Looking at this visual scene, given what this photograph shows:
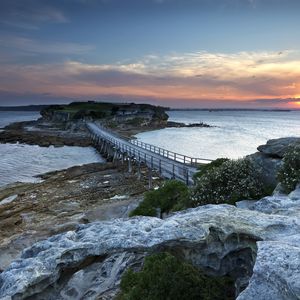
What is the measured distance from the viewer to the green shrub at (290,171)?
38.5ft

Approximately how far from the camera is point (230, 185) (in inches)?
544

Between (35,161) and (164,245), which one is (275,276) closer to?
(164,245)

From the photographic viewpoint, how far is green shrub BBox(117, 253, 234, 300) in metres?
6.98

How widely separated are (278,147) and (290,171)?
268cm

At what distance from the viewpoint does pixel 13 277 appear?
23.7 ft

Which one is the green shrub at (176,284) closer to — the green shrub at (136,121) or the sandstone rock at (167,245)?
the sandstone rock at (167,245)

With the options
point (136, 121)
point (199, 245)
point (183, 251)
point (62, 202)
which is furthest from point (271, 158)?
point (136, 121)

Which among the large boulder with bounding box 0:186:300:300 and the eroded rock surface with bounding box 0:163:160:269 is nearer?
the large boulder with bounding box 0:186:300:300

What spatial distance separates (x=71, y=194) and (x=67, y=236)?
2306cm

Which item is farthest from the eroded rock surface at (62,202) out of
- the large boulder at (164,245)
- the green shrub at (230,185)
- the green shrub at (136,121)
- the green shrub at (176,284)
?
the green shrub at (136,121)

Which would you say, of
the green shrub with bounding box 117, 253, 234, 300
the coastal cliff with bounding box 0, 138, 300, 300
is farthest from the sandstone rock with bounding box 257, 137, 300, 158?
the green shrub with bounding box 117, 253, 234, 300

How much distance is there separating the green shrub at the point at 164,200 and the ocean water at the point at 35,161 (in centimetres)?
2604

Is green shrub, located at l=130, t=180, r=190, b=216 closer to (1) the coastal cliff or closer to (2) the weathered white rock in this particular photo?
(1) the coastal cliff

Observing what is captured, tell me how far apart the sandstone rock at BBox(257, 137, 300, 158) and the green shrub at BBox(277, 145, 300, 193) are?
127 cm
